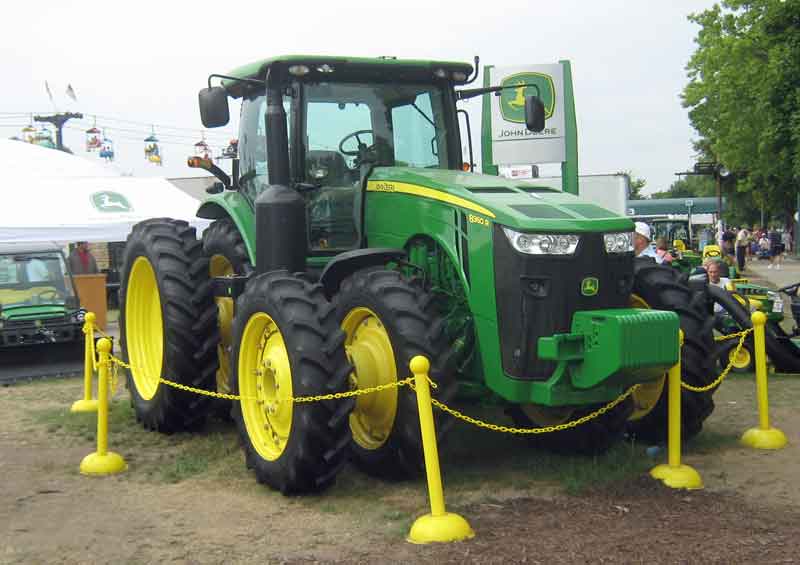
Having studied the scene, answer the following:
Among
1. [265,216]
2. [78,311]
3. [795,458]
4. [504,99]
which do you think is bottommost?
[795,458]

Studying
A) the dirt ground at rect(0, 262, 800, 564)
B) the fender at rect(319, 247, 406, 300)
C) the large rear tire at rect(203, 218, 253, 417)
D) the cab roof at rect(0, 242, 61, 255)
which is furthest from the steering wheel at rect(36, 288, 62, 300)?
the fender at rect(319, 247, 406, 300)

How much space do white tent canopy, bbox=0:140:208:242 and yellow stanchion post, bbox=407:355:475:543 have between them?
10.6 meters

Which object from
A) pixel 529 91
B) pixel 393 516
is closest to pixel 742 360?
pixel 529 91

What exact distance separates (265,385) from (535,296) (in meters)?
1.93

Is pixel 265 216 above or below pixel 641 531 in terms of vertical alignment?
above

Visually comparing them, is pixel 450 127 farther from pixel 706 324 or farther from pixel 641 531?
pixel 641 531

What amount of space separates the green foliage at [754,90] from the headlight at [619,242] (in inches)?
653

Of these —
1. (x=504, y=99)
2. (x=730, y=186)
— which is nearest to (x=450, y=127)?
(x=504, y=99)

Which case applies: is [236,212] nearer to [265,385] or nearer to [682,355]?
[265,385]

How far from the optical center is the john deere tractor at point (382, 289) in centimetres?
575

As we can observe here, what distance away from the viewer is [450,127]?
24.6 ft

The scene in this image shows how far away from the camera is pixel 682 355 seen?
271 inches

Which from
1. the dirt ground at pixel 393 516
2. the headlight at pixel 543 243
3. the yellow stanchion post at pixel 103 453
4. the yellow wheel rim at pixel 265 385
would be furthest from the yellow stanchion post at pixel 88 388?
the headlight at pixel 543 243

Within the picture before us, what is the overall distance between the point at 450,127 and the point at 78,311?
7.55 m
